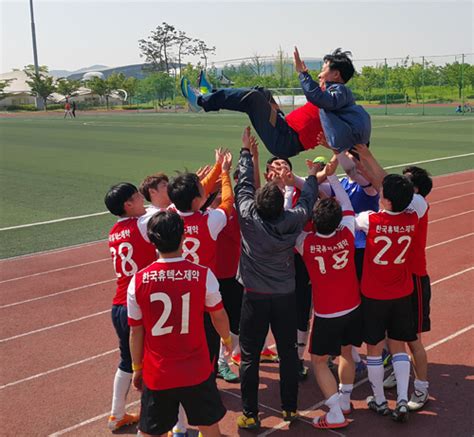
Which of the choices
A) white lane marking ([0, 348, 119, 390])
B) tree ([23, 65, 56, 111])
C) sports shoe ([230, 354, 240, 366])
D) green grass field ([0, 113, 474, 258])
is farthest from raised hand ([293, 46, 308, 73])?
tree ([23, 65, 56, 111])

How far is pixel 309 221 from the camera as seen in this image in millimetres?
4113

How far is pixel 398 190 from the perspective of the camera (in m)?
3.87

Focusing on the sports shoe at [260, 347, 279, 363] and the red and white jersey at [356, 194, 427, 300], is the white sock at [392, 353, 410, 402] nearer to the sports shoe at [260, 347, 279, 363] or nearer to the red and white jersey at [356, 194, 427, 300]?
the red and white jersey at [356, 194, 427, 300]

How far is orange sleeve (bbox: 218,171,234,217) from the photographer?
159 inches

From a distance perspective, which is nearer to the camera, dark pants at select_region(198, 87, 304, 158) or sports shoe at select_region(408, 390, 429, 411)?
sports shoe at select_region(408, 390, 429, 411)

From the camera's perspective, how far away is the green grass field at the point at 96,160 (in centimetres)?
1029

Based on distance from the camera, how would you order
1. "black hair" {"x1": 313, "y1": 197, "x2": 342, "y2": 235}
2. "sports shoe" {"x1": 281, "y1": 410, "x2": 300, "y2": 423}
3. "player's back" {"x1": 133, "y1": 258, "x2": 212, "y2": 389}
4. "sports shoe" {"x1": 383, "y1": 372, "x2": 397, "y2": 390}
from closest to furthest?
1. "player's back" {"x1": 133, "y1": 258, "x2": 212, "y2": 389}
2. "black hair" {"x1": 313, "y1": 197, "x2": 342, "y2": 235}
3. "sports shoe" {"x1": 281, "y1": 410, "x2": 300, "y2": 423}
4. "sports shoe" {"x1": 383, "y1": 372, "x2": 397, "y2": 390}

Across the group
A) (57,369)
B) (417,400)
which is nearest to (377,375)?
(417,400)

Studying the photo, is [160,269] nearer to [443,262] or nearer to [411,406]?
[411,406]

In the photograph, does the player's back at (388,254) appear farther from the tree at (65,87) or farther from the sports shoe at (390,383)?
the tree at (65,87)

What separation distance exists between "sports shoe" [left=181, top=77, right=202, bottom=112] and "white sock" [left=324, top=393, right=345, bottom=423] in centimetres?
255

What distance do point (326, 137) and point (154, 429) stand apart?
2.40m

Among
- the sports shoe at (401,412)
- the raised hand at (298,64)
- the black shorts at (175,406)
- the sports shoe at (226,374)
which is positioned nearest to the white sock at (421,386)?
the sports shoe at (401,412)

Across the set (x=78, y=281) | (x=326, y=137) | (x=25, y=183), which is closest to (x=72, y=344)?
(x=78, y=281)
